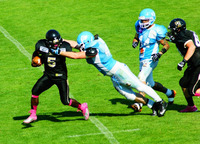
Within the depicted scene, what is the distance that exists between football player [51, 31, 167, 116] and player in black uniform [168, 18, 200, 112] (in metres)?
0.72

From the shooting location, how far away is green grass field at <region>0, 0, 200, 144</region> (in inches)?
346

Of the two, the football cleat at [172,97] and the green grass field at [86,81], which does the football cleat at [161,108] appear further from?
the football cleat at [172,97]

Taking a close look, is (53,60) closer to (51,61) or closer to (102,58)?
(51,61)

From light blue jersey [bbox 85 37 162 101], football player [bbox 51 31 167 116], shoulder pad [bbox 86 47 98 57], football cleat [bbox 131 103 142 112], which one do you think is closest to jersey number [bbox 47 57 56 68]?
football player [bbox 51 31 167 116]

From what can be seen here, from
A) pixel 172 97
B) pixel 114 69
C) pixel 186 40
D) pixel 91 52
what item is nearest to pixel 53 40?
pixel 91 52

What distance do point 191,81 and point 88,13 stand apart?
1116 centimetres

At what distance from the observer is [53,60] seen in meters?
9.39

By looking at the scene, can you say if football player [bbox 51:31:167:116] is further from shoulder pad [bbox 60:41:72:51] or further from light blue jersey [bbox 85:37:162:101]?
shoulder pad [bbox 60:41:72:51]

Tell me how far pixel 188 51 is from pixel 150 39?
1.21 metres

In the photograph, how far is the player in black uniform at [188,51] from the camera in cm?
940

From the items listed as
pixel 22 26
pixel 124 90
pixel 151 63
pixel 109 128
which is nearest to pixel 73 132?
pixel 109 128

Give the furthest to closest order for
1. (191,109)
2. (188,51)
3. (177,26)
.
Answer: (191,109) < (177,26) < (188,51)

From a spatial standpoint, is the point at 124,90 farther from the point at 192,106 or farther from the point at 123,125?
the point at 192,106

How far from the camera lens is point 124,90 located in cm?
960
